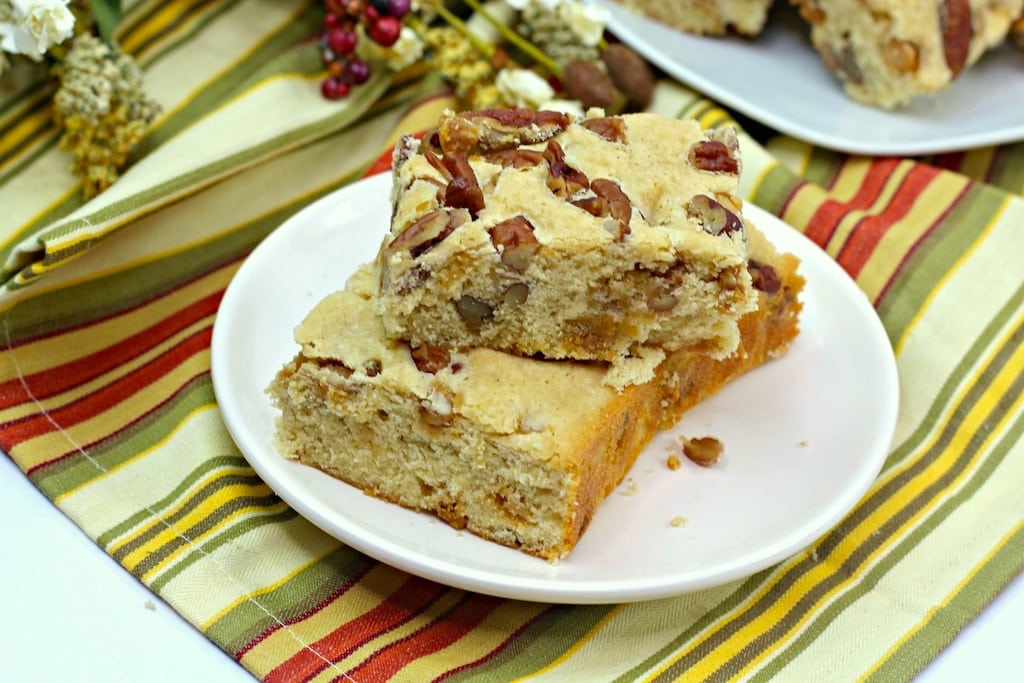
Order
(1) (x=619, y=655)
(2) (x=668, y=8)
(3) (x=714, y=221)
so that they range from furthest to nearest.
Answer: (2) (x=668, y=8) < (3) (x=714, y=221) < (1) (x=619, y=655)

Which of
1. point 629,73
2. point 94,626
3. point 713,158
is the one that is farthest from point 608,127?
point 94,626

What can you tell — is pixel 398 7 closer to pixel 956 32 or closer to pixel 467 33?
pixel 467 33

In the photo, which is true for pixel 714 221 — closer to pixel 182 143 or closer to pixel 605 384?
pixel 605 384

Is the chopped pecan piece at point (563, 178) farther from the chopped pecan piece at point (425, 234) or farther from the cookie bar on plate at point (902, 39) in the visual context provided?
the cookie bar on plate at point (902, 39)

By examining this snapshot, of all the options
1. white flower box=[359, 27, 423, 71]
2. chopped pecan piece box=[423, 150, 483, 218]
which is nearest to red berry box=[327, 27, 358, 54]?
white flower box=[359, 27, 423, 71]

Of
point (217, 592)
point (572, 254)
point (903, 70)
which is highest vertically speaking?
point (572, 254)

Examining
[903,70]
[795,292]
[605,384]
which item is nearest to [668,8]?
[903,70]

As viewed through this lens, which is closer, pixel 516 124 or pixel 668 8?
pixel 516 124
